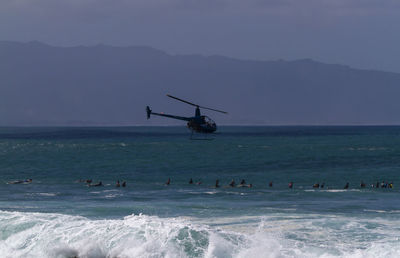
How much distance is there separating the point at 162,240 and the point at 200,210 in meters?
19.8

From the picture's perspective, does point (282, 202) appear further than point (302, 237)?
Yes

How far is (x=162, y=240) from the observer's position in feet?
99.6

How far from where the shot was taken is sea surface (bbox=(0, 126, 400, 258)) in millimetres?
30562

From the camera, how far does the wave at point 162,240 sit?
2973cm

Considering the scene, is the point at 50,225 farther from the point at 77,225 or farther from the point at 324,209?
the point at 324,209

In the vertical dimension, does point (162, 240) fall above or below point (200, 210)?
above

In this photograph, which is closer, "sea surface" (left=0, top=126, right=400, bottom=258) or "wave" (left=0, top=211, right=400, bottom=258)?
"wave" (left=0, top=211, right=400, bottom=258)

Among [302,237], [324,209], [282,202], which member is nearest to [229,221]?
[302,237]

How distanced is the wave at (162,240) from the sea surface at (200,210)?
0.15ft

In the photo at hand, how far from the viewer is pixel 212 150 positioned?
6348 inches

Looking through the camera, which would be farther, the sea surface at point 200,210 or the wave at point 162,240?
the sea surface at point 200,210

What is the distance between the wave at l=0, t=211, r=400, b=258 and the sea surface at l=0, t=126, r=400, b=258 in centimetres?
5

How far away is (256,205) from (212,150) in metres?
106

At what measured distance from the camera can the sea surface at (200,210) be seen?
3056 cm
